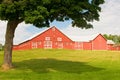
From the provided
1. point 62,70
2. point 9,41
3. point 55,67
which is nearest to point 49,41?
point 55,67

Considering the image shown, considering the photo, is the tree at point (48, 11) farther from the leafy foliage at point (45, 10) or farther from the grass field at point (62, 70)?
the grass field at point (62, 70)

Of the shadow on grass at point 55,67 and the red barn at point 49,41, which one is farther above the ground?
the red barn at point 49,41

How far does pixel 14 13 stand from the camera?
29547 millimetres

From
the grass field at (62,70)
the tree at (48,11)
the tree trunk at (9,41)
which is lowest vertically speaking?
the grass field at (62,70)

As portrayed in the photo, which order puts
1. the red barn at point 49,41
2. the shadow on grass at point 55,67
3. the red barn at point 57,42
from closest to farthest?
the shadow on grass at point 55,67 < the red barn at point 49,41 < the red barn at point 57,42

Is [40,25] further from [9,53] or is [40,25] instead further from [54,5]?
[9,53]

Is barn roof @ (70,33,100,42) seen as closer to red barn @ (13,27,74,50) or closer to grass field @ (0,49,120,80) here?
red barn @ (13,27,74,50)

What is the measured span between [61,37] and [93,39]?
9925 mm

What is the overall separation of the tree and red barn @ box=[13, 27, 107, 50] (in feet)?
214

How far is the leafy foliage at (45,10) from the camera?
28.4 metres

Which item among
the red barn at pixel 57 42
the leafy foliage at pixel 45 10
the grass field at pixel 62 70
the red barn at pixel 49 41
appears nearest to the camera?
the grass field at pixel 62 70

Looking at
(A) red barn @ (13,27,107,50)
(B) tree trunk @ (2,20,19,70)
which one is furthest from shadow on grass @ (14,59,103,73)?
(A) red barn @ (13,27,107,50)

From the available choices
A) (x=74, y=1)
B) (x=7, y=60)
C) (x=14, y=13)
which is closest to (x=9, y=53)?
(x=7, y=60)

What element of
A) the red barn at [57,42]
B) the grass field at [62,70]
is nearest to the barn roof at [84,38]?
the red barn at [57,42]
